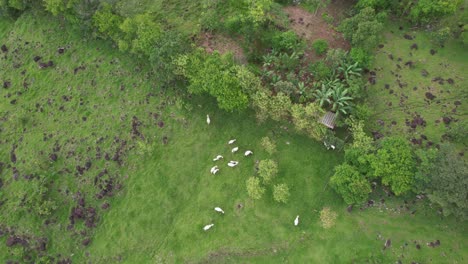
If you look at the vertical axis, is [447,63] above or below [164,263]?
above

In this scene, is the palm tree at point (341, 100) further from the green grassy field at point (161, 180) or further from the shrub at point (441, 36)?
the shrub at point (441, 36)

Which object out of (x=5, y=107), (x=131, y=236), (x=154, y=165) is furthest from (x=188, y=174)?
(x=5, y=107)

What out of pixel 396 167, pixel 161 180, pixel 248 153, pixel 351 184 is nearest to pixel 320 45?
pixel 248 153

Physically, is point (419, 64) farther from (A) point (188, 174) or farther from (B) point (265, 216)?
(A) point (188, 174)

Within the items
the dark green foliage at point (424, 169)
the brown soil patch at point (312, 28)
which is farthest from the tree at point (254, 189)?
the brown soil patch at point (312, 28)

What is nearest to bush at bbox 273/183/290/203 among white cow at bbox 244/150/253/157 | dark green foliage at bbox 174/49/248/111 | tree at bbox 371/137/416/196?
white cow at bbox 244/150/253/157

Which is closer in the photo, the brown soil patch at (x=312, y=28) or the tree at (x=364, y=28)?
the tree at (x=364, y=28)
